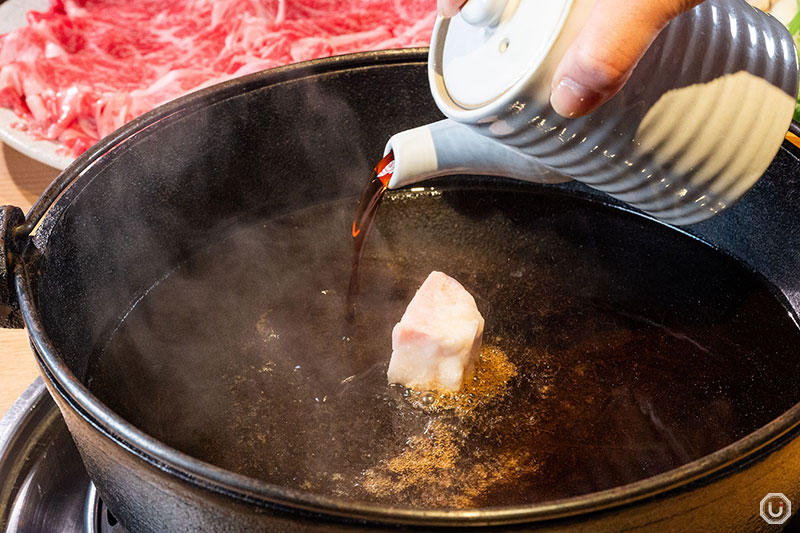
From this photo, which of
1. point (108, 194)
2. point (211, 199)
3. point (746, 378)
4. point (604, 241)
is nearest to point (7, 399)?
point (108, 194)

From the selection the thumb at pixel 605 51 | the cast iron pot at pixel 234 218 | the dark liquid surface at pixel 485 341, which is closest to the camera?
the cast iron pot at pixel 234 218

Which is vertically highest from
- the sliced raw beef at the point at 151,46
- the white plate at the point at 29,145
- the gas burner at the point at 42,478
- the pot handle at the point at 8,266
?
the pot handle at the point at 8,266

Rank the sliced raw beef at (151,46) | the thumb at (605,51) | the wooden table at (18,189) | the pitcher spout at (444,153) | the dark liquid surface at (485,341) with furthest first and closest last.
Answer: the sliced raw beef at (151,46) → the wooden table at (18,189) → the pitcher spout at (444,153) → the dark liquid surface at (485,341) → the thumb at (605,51)

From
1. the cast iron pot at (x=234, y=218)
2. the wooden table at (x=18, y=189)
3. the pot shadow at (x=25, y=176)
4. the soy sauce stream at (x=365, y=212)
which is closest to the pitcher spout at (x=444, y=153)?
the soy sauce stream at (x=365, y=212)

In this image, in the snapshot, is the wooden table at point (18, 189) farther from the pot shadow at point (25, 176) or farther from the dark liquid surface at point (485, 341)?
the dark liquid surface at point (485, 341)

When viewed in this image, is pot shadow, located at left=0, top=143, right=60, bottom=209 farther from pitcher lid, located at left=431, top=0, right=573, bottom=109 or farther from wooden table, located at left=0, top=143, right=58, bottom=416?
pitcher lid, located at left=431, top=0, right=573, bottom=109

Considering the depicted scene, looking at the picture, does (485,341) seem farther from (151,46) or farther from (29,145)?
(151,46)

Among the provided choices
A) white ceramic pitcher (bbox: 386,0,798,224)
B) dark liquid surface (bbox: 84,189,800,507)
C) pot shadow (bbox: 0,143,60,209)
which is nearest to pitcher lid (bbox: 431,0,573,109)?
white ceramic pitcher (bbox: 386,0,798,224)

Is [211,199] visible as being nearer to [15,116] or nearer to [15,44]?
[15,116]
